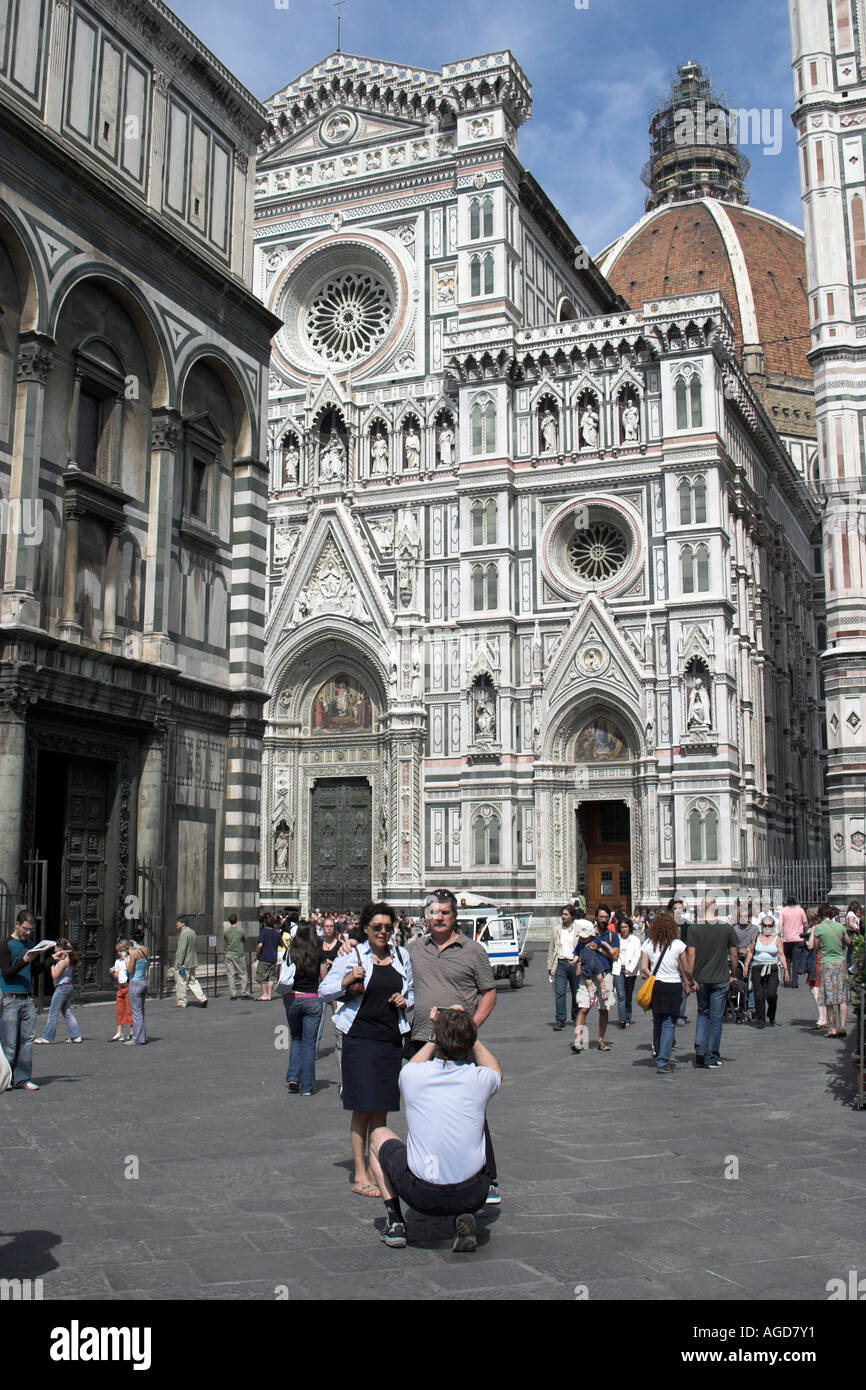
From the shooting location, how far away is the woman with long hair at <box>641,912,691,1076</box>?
42.0 feet

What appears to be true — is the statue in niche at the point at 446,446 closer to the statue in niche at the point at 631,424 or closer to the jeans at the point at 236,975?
the statue in niche at the point at 631,424

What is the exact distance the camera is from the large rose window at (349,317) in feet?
140

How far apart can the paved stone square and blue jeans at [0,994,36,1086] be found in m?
0.31

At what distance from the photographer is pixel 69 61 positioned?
18.4 meters

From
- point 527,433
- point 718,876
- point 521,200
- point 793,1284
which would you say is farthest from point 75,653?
point 521,200

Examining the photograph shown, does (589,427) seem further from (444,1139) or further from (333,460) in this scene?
(444,1139)

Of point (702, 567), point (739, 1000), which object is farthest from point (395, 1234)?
point (702, 567)

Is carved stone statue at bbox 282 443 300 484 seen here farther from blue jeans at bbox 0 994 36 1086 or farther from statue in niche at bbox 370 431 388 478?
blue jeans at bbox 0 994 36 1086

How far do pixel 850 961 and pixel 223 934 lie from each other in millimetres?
10365

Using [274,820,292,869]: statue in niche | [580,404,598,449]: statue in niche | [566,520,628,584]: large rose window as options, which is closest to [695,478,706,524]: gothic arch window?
[566,520,628,584]: large rose window

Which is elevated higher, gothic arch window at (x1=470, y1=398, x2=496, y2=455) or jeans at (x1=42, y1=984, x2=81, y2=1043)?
gothic arch window at (x1=470, y1=398, x2=496, y2=455)

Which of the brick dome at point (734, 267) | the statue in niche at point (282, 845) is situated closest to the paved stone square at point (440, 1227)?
the statue in niche at point (282, 845)

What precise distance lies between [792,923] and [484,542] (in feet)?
60.6
